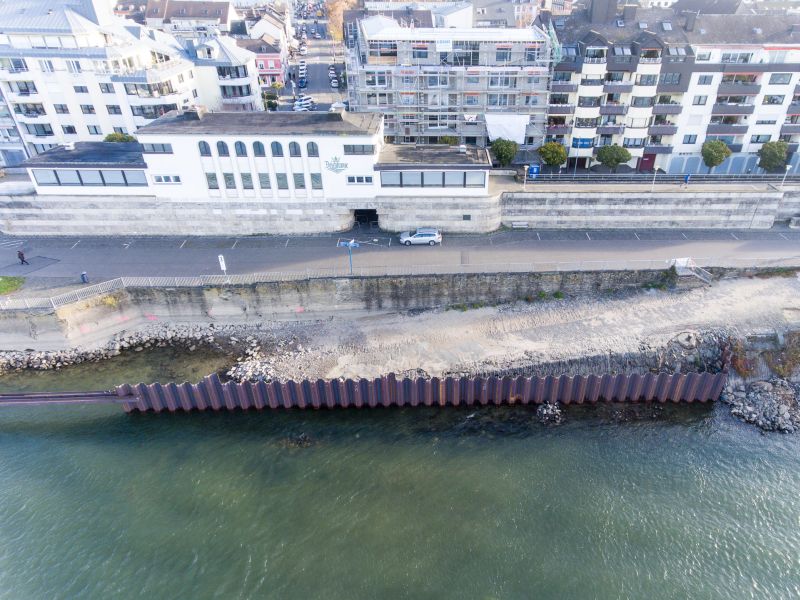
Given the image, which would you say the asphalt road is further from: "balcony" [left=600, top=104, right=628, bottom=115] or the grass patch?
"balcony" [left=600, top=104, right=628, bottom=115]

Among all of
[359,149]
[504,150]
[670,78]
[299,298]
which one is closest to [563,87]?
[504,150]

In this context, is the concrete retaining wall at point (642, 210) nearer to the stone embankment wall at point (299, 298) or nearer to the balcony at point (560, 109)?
the stone embankment wall at point (299, 298)

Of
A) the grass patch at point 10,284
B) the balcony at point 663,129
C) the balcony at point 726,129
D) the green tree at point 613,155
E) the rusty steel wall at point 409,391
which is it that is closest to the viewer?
the rusty steel wall at point 409,391

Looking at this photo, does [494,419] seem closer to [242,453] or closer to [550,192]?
[242,453]

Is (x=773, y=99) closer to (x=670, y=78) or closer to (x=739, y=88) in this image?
(x=739, y=88)

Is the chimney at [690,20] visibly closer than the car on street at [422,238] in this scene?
No

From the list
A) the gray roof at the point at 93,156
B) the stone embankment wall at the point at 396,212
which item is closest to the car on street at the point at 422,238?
the stone embankment wall at the point at 396,212

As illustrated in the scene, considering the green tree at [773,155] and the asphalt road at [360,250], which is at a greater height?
the green tree at [773,155]
